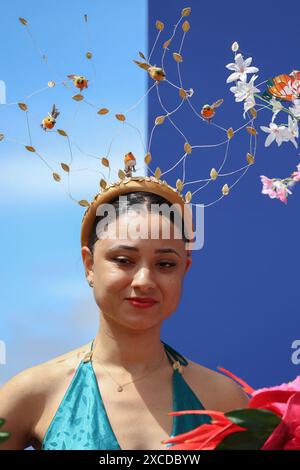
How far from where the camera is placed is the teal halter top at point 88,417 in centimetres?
155

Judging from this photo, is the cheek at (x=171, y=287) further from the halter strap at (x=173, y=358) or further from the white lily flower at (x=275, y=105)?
the white lily flower at (x=275, y=105)

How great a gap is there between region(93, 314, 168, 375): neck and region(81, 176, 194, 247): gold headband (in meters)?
0.24

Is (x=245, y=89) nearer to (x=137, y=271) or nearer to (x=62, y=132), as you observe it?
(x=62, y=132)

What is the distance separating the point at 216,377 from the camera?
5.83 feet

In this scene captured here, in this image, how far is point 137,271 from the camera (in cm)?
161

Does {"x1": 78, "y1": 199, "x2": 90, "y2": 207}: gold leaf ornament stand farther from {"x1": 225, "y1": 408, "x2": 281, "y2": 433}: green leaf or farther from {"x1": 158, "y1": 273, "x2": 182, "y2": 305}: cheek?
{"x1": 225, "y1": 408, "x2": 281, "y2": 433}: green leaf

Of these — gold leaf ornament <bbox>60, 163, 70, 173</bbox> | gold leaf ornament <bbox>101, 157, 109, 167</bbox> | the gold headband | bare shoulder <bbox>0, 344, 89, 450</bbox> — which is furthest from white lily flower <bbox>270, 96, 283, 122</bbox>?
bare shoulder <bbox>0, 344, 89, 450</bbox>

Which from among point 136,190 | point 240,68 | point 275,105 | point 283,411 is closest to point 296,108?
point 275,105

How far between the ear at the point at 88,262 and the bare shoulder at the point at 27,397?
22cm

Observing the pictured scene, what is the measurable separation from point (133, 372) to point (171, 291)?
0.21 meters

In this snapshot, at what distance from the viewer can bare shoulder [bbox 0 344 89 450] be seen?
1647 millimetres
